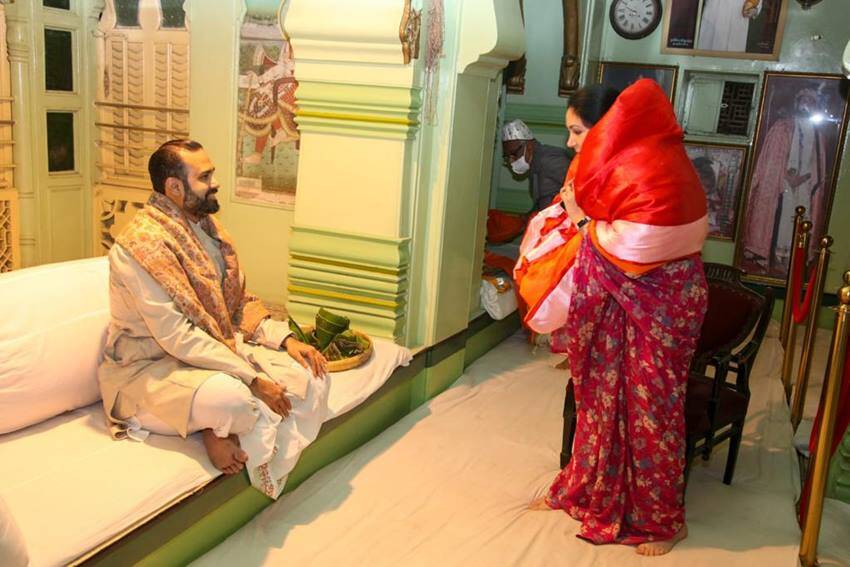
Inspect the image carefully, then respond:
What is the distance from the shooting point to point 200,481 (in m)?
2.62

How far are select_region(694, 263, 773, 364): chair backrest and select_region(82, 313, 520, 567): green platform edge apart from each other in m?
1.40

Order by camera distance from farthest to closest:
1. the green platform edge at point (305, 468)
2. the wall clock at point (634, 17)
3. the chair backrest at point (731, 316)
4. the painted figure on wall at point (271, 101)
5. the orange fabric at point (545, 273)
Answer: the wall clock at point (634, 17) → the painted figure on wall at point (271, 101) → the chair backrest at point (731, 316) → the orange fabric at point (545, 273) → the green platform edge at point (305, 468)

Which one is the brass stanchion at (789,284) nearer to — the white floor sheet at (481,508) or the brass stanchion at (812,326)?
the brass stanchion at (812,326)

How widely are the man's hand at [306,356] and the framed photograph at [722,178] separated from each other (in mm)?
4770

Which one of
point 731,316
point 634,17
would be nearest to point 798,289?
point 731,316

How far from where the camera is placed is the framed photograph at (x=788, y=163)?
6.65 meters

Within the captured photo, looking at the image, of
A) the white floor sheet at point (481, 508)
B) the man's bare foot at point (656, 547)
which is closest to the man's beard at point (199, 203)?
the white floor sheet at point (481, 508)

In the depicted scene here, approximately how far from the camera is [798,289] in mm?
4629

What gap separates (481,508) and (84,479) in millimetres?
1525

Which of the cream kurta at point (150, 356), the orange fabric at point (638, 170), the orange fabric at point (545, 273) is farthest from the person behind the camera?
the orange fabric at point (545, 273)

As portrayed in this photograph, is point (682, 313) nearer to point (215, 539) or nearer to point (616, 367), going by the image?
point (616, 367)

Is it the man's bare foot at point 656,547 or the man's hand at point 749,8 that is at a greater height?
the man's hand at point 749,8

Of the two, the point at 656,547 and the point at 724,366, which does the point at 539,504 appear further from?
the point at 724,366

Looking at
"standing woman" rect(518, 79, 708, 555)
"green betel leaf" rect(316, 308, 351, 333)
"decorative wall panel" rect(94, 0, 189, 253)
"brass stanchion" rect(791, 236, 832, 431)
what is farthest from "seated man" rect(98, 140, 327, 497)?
"brass stanchion" rect(791, 236, 832, 431)
